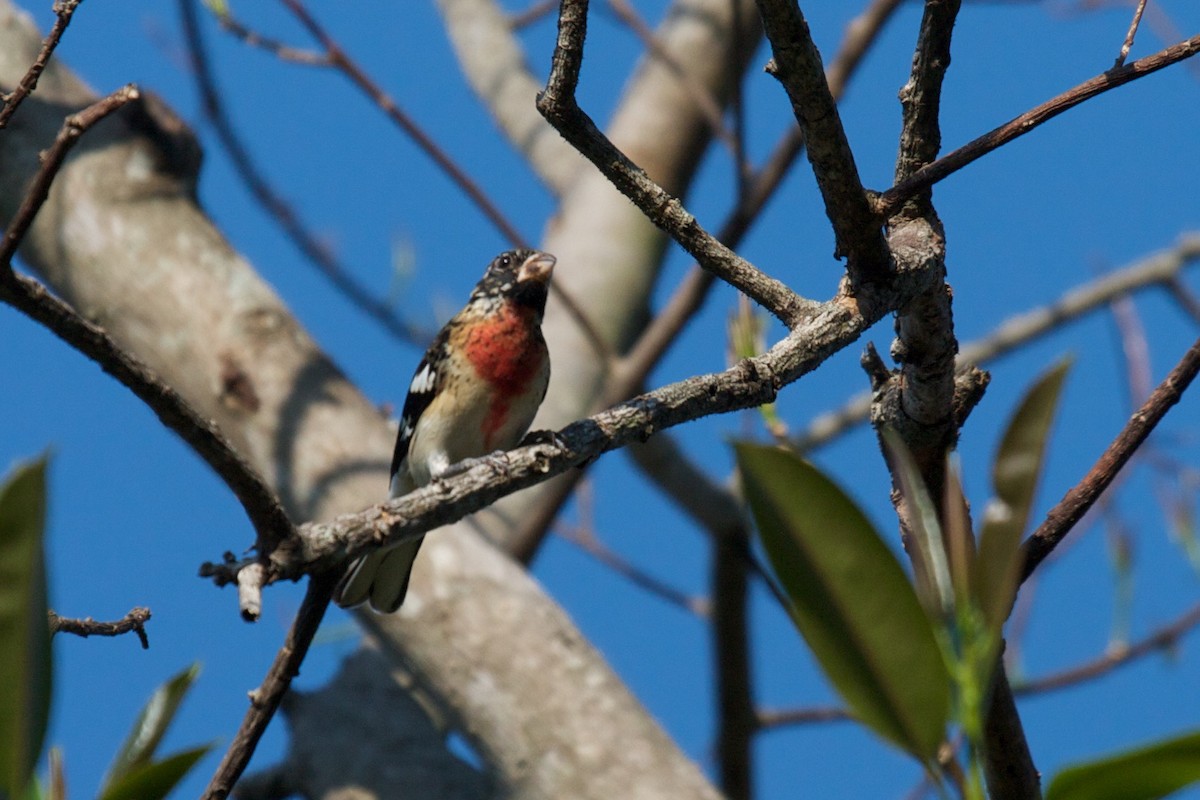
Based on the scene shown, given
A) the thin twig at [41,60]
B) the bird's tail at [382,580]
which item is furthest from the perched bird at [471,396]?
the thin twig at [41,60]

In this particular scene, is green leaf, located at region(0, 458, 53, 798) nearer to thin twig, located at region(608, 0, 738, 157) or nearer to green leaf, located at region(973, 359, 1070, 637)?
green leaf, located at region(973, 359, 1070, 637)

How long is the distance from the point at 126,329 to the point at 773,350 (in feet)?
13.3

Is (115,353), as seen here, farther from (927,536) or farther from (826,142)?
(826,142)

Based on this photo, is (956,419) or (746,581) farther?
(746,581)

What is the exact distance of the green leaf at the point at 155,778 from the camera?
1.40 meters

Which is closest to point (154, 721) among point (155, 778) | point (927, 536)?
point (155, 778)

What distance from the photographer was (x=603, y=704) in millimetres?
4738

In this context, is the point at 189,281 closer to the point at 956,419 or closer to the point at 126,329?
the point at 126,329

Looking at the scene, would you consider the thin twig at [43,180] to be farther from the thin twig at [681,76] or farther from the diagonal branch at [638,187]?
the thin twig at [681,76]

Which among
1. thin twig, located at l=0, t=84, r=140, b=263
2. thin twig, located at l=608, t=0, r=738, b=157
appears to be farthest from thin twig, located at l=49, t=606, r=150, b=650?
thin twig, located at l=608, t=0, r=738, b=157

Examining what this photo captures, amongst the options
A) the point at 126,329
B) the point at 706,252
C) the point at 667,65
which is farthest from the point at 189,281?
the point at 706,252

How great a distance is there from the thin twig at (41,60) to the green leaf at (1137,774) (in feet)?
5.01

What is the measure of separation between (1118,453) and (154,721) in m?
1.72

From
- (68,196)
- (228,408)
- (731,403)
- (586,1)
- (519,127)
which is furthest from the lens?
(519,127)
